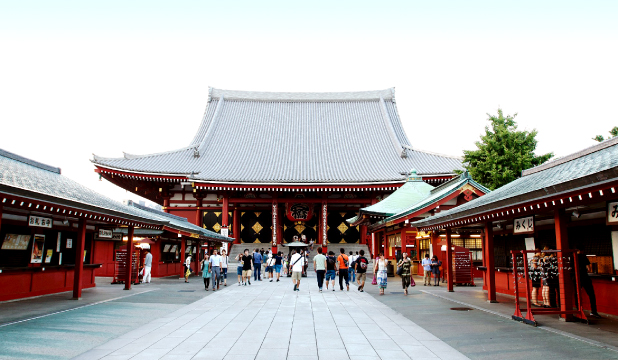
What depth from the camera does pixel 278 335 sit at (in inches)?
316

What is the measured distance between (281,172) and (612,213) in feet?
85.1

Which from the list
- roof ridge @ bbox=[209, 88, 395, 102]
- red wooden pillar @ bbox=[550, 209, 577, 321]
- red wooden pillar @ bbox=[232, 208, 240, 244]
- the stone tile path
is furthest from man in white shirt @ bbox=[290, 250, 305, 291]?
roof ridge @ bbox=[209, 88, 395, 102]

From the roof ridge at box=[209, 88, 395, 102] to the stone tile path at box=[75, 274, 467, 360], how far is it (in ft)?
111

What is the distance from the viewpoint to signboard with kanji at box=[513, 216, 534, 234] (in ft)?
34.9

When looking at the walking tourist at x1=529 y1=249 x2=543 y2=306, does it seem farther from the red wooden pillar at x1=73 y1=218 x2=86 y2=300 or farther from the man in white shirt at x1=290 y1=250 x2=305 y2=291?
the red wooden pillar at x1=73 y1=218 x2=86 y2=300

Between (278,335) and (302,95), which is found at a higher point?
(302,95)

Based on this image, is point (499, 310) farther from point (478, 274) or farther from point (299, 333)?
point (478, 274)

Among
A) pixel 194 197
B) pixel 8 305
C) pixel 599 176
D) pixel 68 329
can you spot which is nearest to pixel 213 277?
pixel 8 305

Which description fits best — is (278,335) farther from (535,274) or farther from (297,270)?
(297,270)

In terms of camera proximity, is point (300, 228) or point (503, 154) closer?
point (503, 154)

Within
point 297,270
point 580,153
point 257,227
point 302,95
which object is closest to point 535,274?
point 580,153

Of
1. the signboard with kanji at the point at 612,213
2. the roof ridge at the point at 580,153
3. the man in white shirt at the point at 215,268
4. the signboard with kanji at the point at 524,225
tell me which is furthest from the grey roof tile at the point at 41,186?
the roof ridge at the point at 580,153

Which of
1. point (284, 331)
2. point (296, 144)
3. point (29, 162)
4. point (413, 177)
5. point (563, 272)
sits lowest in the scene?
point (284, 331)

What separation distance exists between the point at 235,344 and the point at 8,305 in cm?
763
